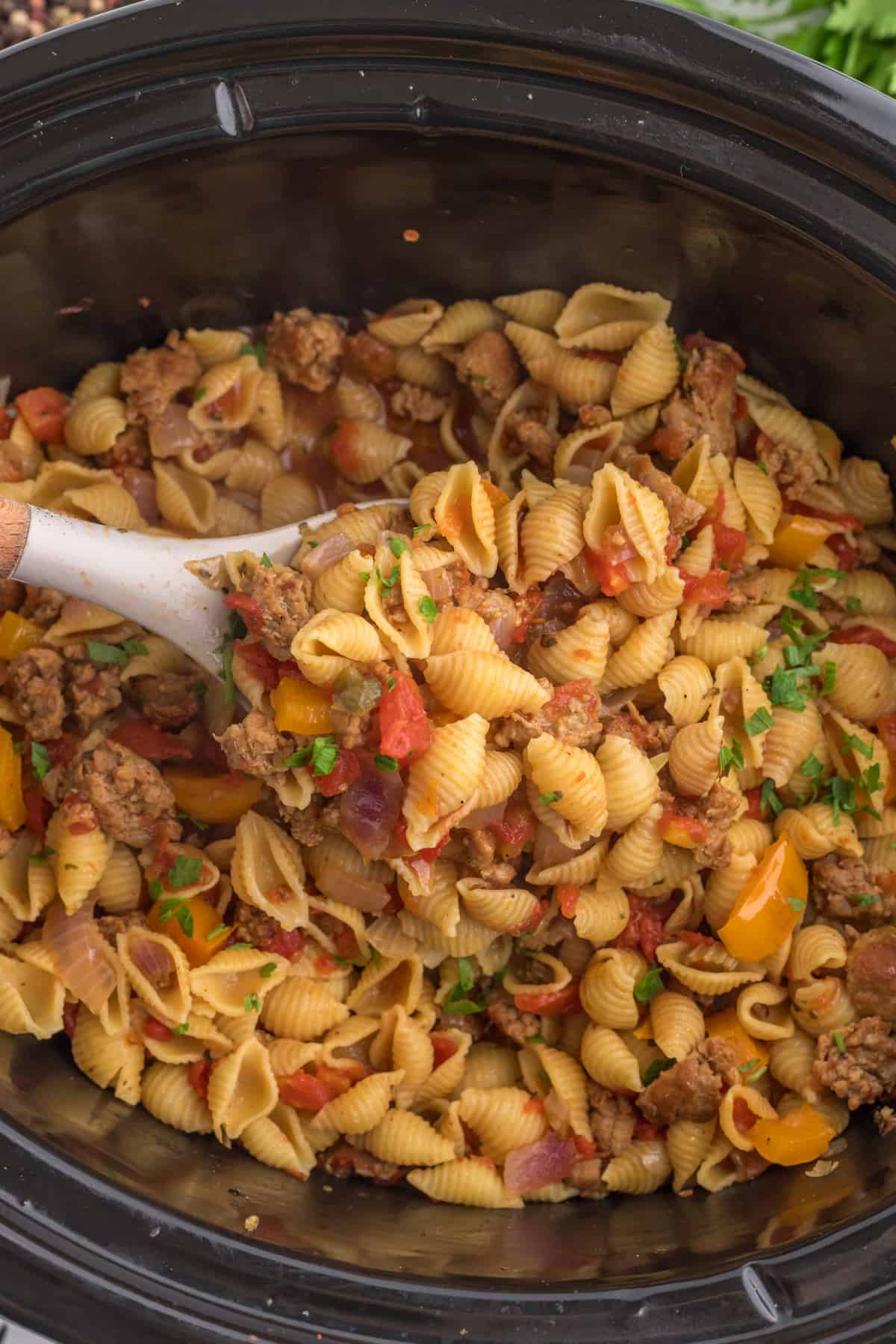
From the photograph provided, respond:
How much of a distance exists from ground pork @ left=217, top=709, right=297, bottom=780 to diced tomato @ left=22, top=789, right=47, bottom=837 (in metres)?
0.60

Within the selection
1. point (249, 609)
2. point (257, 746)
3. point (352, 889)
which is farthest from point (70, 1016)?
point (249, 609)

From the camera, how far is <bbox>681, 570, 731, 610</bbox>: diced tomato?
9.89 feet

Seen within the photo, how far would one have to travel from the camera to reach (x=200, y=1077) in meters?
2.97

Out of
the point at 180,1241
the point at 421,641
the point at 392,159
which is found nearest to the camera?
the point at 180,1241

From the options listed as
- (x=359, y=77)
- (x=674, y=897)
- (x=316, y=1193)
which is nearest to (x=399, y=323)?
(x=359, y=77)

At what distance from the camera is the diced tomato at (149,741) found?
3082 millimetres

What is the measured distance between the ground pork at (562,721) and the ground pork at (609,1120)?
873 millimetres

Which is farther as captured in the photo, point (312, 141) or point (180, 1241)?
point (312, 141)

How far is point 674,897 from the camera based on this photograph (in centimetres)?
313

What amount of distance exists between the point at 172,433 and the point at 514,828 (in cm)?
138

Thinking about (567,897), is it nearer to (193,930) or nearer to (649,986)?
(649,986)

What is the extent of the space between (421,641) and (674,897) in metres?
0.97

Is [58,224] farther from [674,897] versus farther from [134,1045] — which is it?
[674,897]

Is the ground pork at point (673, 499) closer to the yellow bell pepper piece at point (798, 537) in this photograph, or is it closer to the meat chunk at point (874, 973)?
the yellow bell pepper piece at point (798, 537)
